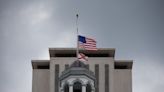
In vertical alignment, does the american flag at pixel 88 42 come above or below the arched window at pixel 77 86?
above

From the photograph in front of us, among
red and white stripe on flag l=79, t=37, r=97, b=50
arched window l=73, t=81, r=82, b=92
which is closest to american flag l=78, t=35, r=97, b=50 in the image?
red and white stripe on flag l=79, t=37, r=97, b=50

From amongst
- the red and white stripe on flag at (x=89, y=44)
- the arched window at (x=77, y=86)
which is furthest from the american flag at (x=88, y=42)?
the arched window at (x=77, y=86)

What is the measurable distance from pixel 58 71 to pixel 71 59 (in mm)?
3902

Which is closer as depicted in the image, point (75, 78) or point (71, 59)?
point (75, 78)

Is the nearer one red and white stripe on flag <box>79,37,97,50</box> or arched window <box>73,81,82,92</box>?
arched window <box>73,81,82,92</box>

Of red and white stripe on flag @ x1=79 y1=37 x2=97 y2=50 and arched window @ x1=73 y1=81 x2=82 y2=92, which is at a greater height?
red and white stripe on flag @ x1=79 y1=37 x2=97 y2=50

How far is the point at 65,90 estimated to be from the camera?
163625 millimetres

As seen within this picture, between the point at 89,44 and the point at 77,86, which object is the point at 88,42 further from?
the point at 77,86

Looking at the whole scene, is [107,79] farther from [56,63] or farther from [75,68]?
[75,68]

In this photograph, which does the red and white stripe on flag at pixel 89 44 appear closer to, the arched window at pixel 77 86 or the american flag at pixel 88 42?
the american flag at pixel 88 42

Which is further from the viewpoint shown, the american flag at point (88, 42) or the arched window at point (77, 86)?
the american flag at point (88, 42)

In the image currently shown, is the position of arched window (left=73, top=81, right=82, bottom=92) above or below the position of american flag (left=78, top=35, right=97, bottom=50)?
below

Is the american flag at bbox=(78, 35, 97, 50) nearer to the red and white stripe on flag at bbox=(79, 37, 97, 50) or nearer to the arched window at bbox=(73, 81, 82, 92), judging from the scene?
the red and white stripe on flag at bbox=(79, 37, 97, 50)

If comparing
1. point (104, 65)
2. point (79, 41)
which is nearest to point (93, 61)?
point (104, 65)
